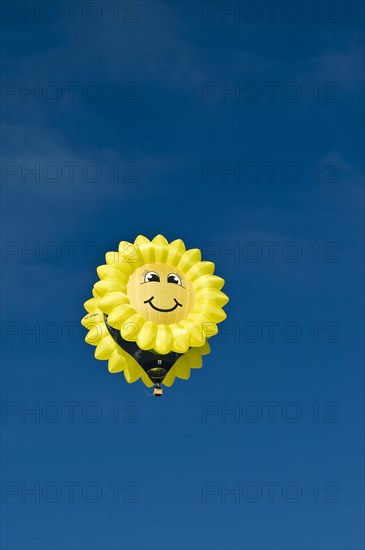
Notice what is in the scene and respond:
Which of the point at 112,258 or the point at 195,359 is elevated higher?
the point at 112,258

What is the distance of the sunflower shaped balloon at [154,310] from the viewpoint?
46.0m

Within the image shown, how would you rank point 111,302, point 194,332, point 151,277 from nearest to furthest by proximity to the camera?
point 111,302 < point 194,332 < point 151,277

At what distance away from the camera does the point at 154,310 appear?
4662 cm

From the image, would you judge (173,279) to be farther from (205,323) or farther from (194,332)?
(194,332)

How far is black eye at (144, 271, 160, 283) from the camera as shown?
154 feet

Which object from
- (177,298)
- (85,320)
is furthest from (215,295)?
(85,320)

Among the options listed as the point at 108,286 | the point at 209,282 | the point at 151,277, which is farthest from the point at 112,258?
the point at 209,282

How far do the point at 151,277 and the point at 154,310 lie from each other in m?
1.21

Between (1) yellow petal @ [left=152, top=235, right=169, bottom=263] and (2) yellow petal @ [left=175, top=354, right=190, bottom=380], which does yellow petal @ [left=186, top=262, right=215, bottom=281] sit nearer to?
(1) yellow petal @ [left=152, top=235, right=169, bottom=263]

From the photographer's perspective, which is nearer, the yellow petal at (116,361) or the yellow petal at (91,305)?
the yellow petal at (116,361)

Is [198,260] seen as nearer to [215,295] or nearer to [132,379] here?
[215,295]

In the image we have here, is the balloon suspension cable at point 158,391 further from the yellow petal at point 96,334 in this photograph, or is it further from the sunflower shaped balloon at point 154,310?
the yellow petal at point 96,334

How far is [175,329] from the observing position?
46281mm

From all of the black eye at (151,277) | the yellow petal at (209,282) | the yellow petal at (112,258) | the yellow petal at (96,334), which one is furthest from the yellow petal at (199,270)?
the yellow petal at (96,334)
